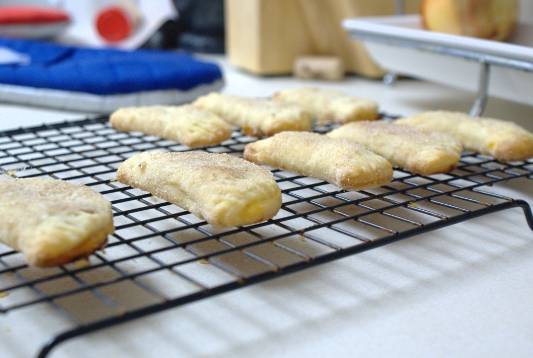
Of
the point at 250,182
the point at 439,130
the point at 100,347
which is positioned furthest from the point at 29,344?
the point at 439,130

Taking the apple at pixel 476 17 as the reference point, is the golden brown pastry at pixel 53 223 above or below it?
below

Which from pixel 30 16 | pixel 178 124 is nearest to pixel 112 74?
pixel 178 124

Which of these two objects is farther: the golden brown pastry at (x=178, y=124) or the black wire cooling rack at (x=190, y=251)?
the golden brown pastry at (x=178, y=124)

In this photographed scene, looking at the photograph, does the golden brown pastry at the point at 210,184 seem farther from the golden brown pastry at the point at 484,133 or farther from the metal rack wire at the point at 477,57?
the metal rack wire at the point at 477,57

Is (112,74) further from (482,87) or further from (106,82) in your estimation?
(482,87)

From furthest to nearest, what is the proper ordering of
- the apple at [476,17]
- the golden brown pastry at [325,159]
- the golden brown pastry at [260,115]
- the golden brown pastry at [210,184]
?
the apple at [476,17] < the golden brown pastry at [260,115] < the golden brown pastry at [325,159] < the golden brown pastry at [210,184]

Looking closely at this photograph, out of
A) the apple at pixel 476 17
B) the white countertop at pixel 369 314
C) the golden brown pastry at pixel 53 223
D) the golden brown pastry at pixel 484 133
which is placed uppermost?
the apple at pixel 476 17

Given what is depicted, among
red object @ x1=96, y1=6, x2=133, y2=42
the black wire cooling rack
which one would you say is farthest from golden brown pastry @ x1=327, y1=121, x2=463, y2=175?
red object @ x1=96, y1=6, x2=133, y2=42

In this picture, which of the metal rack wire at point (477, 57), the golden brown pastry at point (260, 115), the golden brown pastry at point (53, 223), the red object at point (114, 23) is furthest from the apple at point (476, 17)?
the red object at point (114, 23)
